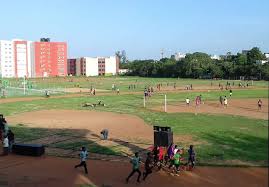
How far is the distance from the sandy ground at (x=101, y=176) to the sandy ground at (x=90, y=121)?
9180 millimetres

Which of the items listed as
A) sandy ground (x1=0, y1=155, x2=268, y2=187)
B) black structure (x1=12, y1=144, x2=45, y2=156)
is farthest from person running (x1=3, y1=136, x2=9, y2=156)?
sandy ground (x1=0, y1=155, x2=268, y2=187)

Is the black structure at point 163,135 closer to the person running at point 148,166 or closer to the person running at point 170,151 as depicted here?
the person running at point 170,151

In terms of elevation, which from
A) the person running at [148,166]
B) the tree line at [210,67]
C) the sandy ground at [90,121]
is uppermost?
the tree line at [210,67]

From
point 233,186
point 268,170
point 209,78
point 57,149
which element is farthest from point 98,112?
point 209,78

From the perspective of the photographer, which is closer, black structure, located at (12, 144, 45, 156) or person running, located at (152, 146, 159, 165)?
person running, located at (152, 146, 159, 165)

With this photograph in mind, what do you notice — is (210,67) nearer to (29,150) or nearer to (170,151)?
(29,150)

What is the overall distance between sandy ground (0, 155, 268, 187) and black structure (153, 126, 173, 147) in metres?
1.72

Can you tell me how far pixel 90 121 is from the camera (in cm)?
4219

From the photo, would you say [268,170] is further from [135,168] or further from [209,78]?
[209,78]

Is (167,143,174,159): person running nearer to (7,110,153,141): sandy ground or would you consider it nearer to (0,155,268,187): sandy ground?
(0,155,268,187): sandy ground

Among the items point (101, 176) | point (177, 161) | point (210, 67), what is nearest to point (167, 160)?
point (177, 161)

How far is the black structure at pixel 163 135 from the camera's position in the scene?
19.2m

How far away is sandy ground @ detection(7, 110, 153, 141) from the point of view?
34781 mm

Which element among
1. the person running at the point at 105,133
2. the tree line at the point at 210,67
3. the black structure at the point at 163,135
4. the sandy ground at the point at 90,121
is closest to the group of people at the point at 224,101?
the sandy ground at the point at 90,121
